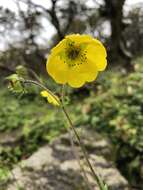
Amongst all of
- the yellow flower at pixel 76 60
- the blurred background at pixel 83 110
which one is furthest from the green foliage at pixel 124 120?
the yellow flower at pixel 76 60

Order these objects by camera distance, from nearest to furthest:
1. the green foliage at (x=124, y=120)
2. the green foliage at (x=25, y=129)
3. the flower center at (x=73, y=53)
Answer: the flower center at (x=73, y=53) < the green foliage at (x=124, y=120) < the green foliage at (x=25, y=129)

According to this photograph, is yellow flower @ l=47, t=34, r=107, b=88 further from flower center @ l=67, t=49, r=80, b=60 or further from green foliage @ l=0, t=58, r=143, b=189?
green foliage @ l=0, t=58, r=143, b=189

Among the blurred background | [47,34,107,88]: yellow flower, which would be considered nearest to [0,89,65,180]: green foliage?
the blurred background

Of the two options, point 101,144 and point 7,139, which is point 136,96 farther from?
point 7,139

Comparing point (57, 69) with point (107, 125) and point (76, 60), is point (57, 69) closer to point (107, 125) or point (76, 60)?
point (76, 60)

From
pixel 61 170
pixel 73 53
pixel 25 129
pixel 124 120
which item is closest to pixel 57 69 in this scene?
pixel 73 53

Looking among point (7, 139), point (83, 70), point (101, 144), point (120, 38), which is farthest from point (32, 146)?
point (120, 38)

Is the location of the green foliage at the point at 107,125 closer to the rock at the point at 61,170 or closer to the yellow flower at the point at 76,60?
the rock at the point at 61,170
